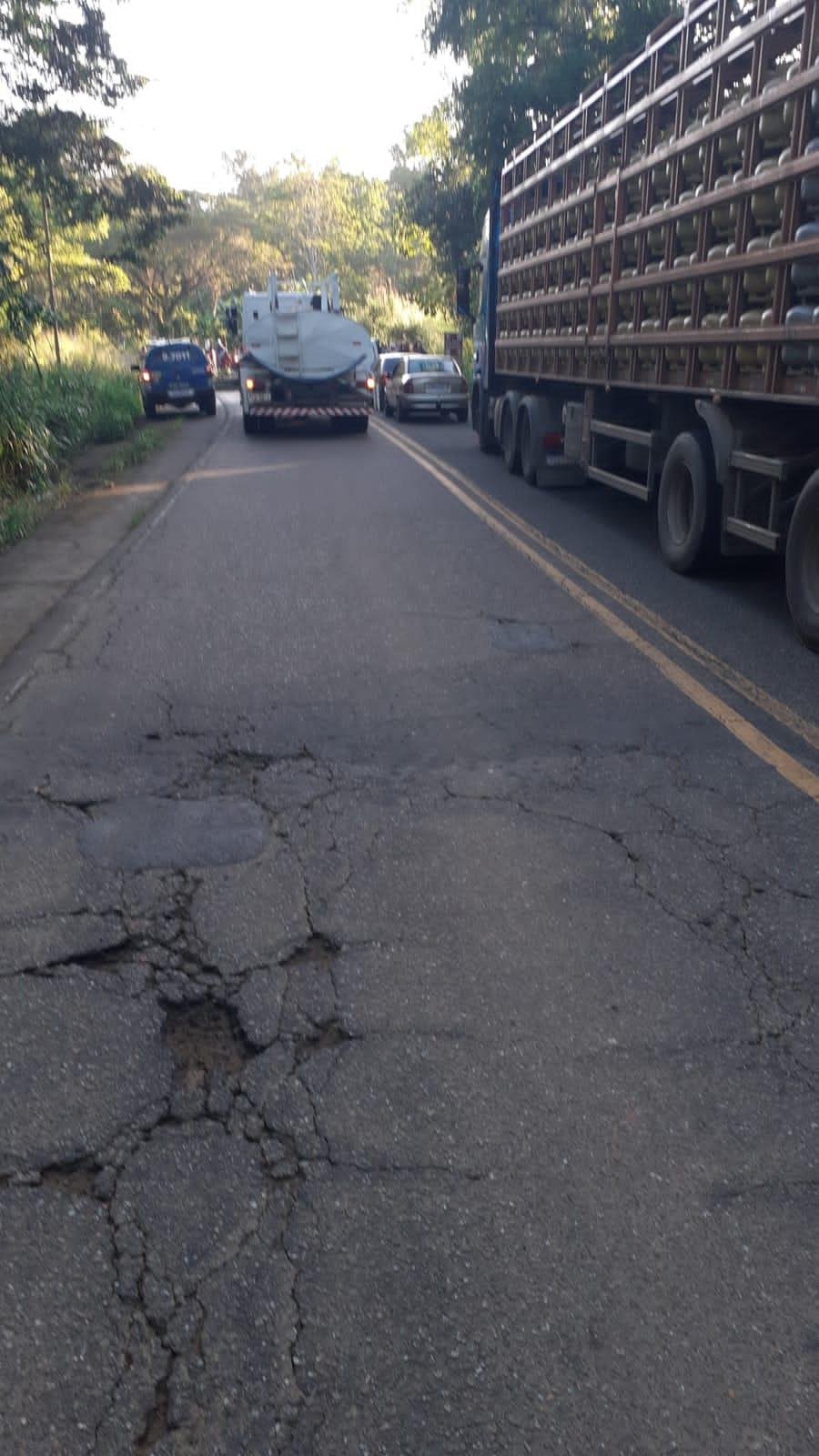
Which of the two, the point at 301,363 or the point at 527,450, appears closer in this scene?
the point at 527,450

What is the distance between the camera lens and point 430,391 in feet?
94.7

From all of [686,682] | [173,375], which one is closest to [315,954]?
[686,682]

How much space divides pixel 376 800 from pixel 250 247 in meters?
64.7

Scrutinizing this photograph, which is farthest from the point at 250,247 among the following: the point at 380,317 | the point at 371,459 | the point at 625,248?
the point at 625,248

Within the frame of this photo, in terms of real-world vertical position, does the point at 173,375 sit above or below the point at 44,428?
below

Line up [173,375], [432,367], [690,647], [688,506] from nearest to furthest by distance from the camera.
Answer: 1. [690,647]
2. [688,506]
3. [432,367]
4. [173,375]

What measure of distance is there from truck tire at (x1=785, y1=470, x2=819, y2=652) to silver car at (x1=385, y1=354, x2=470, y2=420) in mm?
21993

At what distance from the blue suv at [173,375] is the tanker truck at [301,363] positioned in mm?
6564

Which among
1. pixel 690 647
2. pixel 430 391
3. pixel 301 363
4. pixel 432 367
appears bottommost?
pixel 430 391

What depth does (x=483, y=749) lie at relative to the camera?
19.7 ft

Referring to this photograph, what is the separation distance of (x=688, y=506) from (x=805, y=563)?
2.37 metres

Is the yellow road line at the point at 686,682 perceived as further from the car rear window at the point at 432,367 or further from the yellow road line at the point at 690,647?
the car rear window at the point at 432,367

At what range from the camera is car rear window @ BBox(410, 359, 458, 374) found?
96.3ft

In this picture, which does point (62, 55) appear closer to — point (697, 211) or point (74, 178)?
point (74, 178)
